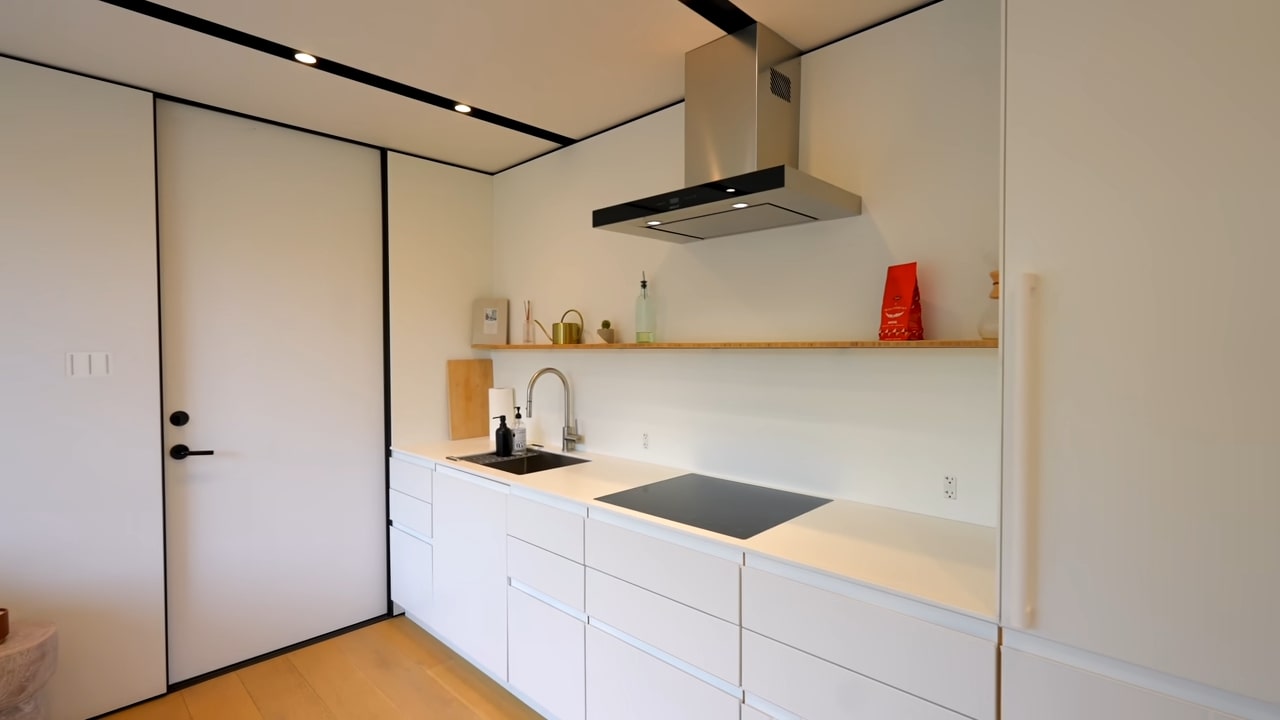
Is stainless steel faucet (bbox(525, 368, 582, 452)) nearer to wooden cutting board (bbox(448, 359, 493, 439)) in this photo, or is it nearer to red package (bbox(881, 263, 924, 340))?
wooden cutting board (bbox(448, 359, 493, 439))

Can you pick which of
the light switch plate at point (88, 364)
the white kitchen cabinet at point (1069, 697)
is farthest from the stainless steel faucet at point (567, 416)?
the white kitchen cabinet at point (1069, 697)

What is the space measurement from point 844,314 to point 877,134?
0.62 metres

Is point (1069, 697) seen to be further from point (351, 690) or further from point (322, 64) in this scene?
point (322, 64)

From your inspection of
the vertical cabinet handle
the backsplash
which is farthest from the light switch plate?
the vertical cabinet handle

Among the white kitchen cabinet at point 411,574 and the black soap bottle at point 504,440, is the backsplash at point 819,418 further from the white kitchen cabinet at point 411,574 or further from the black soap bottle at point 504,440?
the white kitchen cabinet at point 411,574

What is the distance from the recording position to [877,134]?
1.98 meters

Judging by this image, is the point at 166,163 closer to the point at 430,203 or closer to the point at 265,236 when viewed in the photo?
the point at 265,236

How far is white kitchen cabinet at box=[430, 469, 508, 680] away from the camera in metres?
2.50

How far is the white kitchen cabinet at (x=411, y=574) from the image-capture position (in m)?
2.98

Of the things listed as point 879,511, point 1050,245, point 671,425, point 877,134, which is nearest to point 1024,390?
point 1050,245

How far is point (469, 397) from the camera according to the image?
3.52 meters

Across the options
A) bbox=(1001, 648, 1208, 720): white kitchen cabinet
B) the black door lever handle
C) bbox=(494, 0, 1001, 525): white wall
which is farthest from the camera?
the black door lever handle

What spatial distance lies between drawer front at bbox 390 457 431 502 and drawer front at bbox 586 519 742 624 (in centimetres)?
126

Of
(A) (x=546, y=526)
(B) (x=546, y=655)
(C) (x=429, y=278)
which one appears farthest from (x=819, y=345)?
(C) (x=429, y=278)
